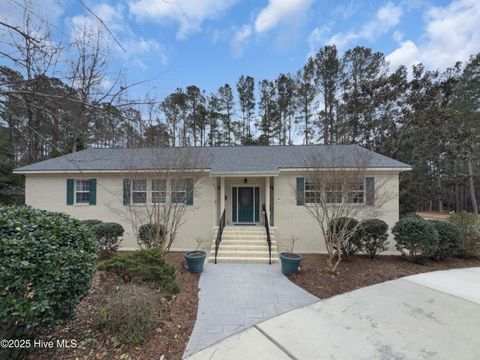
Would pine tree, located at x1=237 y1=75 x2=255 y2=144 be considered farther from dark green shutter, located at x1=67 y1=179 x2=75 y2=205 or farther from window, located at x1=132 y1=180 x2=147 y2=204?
dark green shutter, located at x1=67 y1=179 x2=75 y2=205

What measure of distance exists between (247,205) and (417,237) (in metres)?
6.57

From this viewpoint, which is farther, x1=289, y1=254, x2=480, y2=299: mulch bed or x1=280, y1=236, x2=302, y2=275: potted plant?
x1=280, y1=236, x2=302, y2=275: potted plant

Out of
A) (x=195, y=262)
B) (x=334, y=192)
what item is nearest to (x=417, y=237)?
(x=334, y=192)

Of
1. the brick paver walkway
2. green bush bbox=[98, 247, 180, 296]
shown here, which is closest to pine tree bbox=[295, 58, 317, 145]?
the brick paver walkway

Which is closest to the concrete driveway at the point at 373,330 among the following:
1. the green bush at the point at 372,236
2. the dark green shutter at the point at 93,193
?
the green bush at the point at 372,236

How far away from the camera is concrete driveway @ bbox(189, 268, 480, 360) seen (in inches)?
121

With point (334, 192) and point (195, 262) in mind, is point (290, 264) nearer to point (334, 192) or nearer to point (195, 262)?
point (334, 192)

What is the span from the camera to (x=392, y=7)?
293 inches

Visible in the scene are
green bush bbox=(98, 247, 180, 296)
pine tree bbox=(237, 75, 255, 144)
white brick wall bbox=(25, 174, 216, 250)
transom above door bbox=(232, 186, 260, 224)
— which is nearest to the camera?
green bush bbox=(98, 247, 180, 296)

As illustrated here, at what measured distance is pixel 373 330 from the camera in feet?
11.8

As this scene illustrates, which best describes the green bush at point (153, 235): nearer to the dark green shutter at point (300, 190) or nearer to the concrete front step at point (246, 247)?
the concrete front step at point (246, 247)

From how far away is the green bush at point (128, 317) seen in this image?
10.5 feet

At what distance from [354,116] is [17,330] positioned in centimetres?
2154

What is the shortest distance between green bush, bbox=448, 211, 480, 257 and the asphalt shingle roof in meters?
2.58
